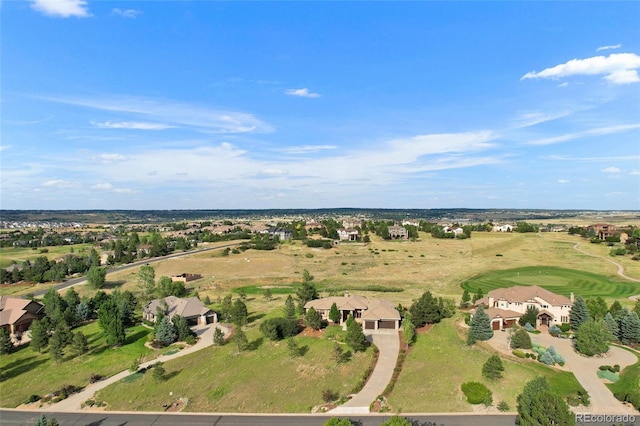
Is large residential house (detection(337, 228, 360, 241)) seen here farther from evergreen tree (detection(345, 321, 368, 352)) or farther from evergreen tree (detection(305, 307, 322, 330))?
evergreen tree (detection(345, 321, 368, 352))

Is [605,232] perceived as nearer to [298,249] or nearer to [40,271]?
[298,249]

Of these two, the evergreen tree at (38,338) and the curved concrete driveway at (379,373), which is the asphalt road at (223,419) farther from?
the evergreen tree at (38,338)

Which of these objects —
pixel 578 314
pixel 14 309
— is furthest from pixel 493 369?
pixel 14 309

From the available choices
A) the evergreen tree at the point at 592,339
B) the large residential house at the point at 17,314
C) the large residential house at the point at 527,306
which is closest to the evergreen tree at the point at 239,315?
the large residential house at the point at 17,314

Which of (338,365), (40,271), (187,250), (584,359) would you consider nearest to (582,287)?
(584,359)

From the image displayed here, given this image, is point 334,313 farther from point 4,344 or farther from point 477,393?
point 4,344

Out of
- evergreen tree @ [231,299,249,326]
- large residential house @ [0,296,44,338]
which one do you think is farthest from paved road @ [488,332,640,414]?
large residential house @ [0,296,44,338]
